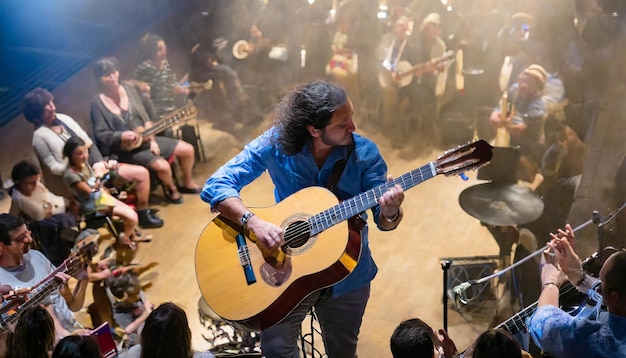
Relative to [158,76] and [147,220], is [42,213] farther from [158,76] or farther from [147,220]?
[158,76]

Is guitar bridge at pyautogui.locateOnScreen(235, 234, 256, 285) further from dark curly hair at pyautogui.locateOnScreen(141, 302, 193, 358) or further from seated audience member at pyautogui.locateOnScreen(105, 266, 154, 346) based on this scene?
seated audience member at pyautogui.locateOnScreen(105, 266, 154, 346)

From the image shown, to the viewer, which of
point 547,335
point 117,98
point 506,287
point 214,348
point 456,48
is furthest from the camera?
point 456,48

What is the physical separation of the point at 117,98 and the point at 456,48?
12.4 ft

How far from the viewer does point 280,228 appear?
302 cm

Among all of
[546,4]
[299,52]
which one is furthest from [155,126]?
[546,4]

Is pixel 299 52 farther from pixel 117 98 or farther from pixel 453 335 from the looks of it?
pixel 453 335

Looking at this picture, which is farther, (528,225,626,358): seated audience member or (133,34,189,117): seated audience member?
(133,34,189,117): seated audience member

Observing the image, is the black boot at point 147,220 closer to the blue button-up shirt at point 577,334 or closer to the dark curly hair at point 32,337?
the dark curly hair at point 32,337

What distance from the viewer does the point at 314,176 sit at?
3078 mm

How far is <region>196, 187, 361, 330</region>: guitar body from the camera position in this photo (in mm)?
2895

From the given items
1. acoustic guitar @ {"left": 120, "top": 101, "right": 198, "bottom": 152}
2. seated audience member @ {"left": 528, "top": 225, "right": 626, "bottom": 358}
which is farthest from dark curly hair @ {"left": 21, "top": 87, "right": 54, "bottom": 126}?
seated audience member @ {"left": 528, "top": 225, "right": 626, "bottom": 358}

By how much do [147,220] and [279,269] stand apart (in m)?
3.34

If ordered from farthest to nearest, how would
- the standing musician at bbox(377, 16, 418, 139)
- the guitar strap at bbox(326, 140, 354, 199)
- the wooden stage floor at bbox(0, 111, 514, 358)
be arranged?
the standing musician at bbox(377, 16, 418, 139) → the wooden stage floor at bbox(0, 111, 514, 358) → the guitar strap at bbox(326, 140, 354, 199)

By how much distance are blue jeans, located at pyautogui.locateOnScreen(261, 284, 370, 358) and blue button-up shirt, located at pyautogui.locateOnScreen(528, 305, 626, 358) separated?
0.87 meters
